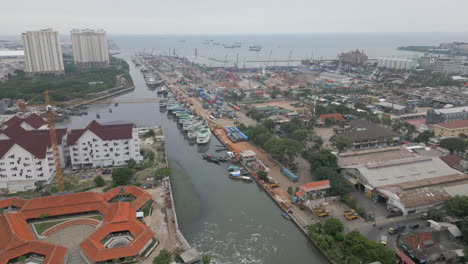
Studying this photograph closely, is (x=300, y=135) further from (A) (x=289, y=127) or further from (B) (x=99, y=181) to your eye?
(B) (x=99, y=181)

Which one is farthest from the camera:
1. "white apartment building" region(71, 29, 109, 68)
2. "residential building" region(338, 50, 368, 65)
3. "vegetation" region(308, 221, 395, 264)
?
"residential building" region(338, 50, 368, 65)

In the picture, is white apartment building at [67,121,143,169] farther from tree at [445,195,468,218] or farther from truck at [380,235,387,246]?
tree at [445,195,468,218]

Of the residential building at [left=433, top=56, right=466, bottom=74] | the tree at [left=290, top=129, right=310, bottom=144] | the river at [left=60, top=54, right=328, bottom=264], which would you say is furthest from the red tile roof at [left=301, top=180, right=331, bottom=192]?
the residential building at [left=433, top=56, right=466, bottom=74]

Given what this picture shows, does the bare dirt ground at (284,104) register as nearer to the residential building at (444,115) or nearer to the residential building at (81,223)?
the residential building at (444,115)

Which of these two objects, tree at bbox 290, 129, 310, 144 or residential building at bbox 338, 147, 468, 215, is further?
tree at bbox 290, 129, 310, 144

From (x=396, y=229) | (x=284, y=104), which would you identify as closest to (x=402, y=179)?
(x=396, y=229)
